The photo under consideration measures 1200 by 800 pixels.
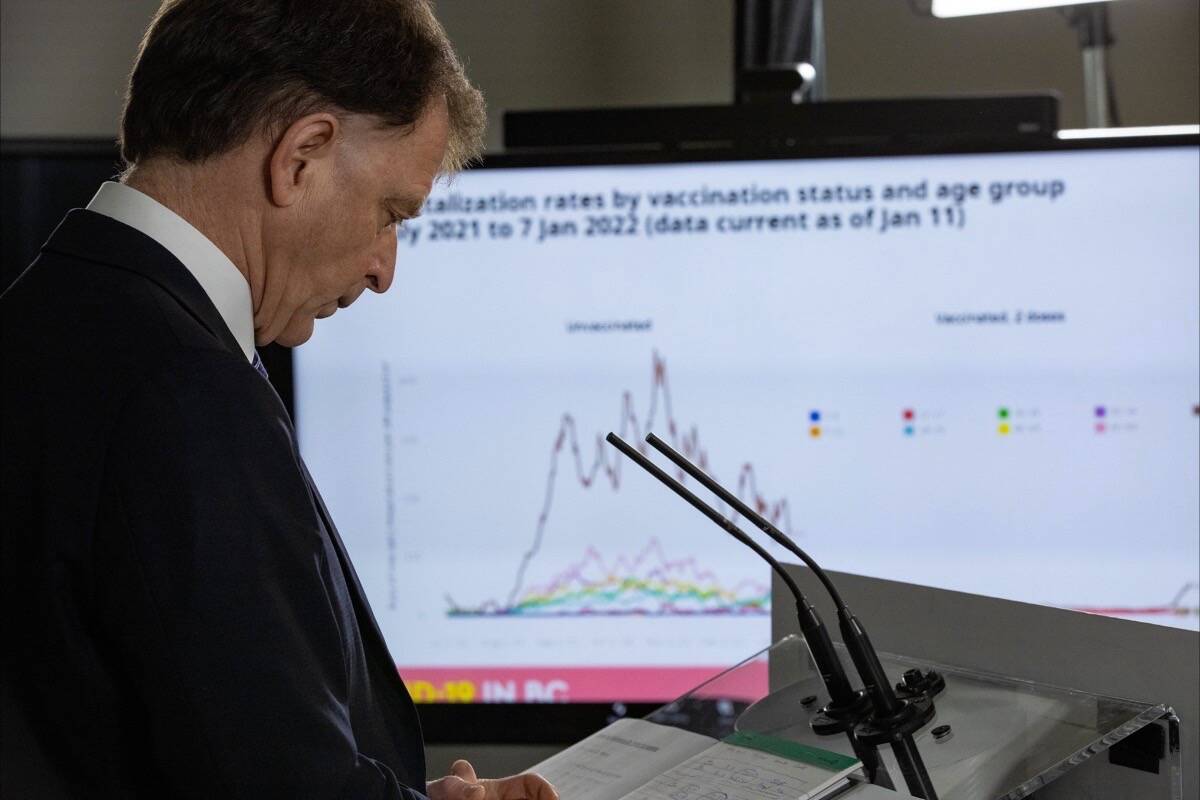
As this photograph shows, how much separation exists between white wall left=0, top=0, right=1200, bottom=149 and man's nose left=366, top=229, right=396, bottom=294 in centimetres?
141

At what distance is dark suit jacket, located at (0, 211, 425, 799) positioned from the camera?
0.63 meters

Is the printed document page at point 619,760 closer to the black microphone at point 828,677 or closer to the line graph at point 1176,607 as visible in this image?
the black microphone at point 828,677

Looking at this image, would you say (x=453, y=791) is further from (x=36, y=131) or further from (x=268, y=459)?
(x=36, y=131)

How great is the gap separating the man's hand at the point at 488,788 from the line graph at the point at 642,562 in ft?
2.99

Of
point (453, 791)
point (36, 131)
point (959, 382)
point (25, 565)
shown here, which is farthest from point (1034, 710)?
point (36, 131)

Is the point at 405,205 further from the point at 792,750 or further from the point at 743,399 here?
the point at 743,399

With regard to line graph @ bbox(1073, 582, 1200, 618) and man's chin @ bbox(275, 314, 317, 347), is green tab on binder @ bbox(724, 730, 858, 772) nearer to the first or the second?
man's chin @ bbox(275, 314, 317, 347)

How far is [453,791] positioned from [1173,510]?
4.12 feet

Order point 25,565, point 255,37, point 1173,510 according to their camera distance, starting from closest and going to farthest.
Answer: point 25,565, point 255,37, point 1173,510

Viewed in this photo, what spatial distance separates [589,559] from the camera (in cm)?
184

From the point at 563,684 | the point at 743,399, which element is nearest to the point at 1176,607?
the point at 743,399

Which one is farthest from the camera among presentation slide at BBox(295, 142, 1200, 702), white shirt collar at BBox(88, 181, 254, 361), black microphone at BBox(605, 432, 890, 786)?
presentation slide at BBox(295, 142, 1200, 702)

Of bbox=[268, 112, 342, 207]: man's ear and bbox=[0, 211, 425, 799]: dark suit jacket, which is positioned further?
bbox=[268, 112, 342, 207]: man's ear

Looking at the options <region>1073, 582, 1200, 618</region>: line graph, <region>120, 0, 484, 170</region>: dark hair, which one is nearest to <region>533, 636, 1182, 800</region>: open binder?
<region>120, 0, 484, 170</region>: dark hair
